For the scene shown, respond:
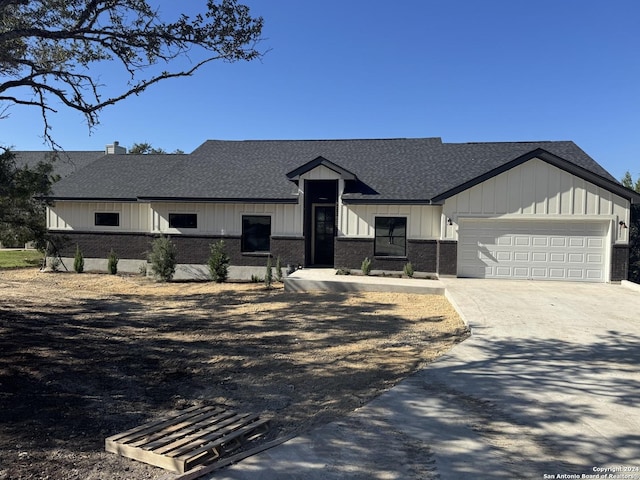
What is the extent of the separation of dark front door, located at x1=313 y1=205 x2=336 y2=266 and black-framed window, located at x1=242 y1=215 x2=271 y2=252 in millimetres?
1957

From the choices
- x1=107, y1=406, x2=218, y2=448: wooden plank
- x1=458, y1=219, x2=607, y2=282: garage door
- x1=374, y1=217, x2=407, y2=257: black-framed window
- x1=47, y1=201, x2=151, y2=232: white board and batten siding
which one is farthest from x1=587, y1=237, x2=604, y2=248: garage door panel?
x1=47, y1=201, x2=151, y2=232: white board and batten siding

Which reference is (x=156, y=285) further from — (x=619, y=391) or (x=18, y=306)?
(x=619, y=391)

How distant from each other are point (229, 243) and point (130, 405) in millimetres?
12715

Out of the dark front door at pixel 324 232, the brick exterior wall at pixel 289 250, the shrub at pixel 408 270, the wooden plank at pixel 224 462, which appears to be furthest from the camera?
the dark front door at pixel 324 232

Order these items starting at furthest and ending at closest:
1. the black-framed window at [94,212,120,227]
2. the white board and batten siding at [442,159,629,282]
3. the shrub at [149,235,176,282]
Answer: the black-framed window at [94,212,120,227] → the shrub at [149,235,176,282] → the white board and batten siding at [442,159,629,282]

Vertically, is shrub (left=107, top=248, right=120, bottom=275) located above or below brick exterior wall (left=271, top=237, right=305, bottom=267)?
below

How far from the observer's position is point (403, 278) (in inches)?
619

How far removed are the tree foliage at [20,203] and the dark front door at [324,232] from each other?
1064 cm

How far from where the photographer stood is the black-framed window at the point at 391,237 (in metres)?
16.6

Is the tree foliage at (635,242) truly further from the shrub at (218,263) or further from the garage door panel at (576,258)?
the shrub at (218,263)

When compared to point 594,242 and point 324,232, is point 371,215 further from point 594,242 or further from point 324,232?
point 594,242

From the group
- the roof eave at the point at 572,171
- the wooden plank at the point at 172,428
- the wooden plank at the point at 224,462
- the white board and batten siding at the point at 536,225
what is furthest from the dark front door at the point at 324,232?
the wooden plank at the point at 224,462

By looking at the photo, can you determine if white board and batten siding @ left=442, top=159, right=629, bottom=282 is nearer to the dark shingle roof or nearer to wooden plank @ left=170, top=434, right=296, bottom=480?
the dark shingle roof

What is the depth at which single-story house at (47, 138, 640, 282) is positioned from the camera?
14.7 metres
